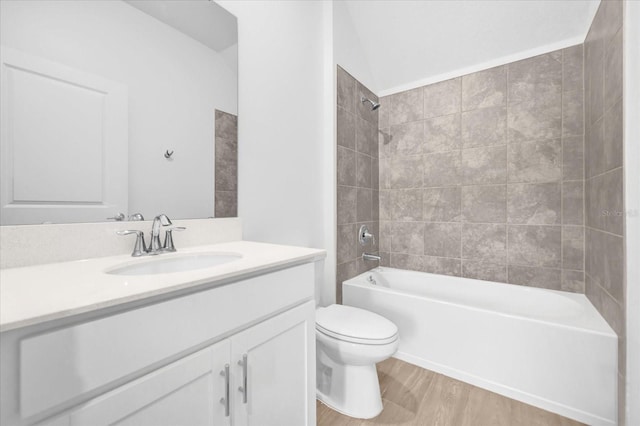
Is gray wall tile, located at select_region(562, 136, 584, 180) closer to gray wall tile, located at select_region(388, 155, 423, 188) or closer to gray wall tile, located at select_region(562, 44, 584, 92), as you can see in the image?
gray wall tile, located at select_region(562, 44, 584, 92)

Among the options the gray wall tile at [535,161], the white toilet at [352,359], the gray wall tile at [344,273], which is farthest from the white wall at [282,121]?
the gray wall tile at [535,161]

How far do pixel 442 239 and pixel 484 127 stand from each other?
0.95 metres

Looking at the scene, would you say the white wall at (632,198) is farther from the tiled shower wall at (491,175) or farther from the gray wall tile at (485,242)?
the gray wall tile at (485,242)

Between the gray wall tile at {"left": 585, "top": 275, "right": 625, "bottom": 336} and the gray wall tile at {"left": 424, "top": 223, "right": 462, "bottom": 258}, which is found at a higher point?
the gray wall tile at {"left": 424, "top": 223, "right": 462, "bottom": 258}

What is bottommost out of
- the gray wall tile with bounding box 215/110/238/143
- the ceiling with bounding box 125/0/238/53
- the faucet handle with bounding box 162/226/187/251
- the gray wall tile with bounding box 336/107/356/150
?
the faucet handle with bounding box 162/226/187/251

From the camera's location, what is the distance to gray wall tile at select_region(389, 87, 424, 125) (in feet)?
7.91

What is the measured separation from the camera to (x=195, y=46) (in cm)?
123

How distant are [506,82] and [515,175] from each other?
2.33 ft

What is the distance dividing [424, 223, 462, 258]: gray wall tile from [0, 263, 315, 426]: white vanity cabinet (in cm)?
166

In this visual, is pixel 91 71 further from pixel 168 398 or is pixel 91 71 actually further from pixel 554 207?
pixel 554 207

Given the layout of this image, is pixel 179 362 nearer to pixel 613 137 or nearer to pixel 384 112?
pixel 613 137

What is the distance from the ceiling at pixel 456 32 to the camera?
1.80 m

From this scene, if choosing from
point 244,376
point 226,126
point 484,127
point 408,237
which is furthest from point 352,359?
point 484,127

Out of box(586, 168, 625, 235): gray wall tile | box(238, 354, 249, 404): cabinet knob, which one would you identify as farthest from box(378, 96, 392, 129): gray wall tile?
box(238, 354, 249, 404): cabinet knob
